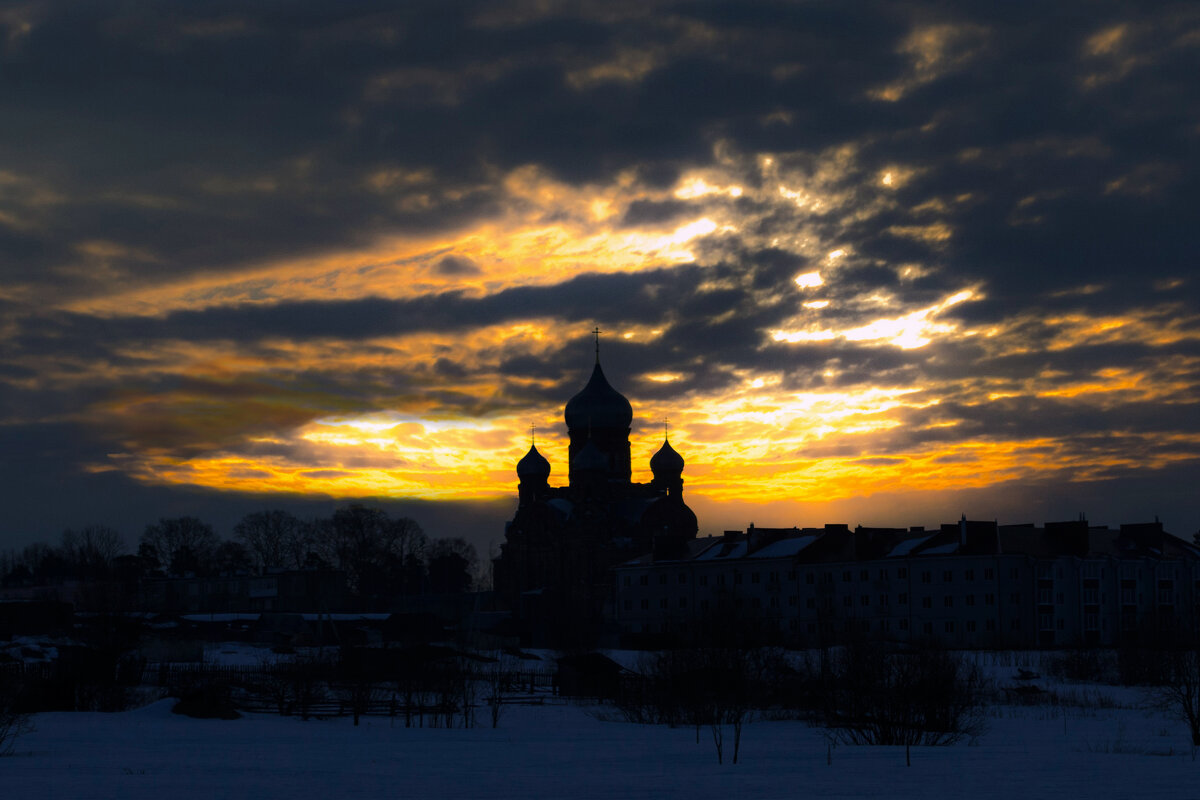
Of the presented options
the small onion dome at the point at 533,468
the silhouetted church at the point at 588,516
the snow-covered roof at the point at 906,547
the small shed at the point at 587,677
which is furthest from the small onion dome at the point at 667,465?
the small shed at the point at 587,677

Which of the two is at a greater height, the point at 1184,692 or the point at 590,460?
the point at 590,460

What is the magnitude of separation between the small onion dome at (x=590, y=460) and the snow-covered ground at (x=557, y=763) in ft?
313

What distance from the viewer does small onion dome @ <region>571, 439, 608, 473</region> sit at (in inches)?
5576

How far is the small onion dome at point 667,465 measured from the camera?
148 metres

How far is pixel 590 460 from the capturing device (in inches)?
5595

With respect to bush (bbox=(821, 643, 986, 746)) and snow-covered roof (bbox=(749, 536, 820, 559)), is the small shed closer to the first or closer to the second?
bush (bbox=(821, 643, 986, 746))

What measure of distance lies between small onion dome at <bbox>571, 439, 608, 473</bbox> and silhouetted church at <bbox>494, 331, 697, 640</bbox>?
103 millimetres

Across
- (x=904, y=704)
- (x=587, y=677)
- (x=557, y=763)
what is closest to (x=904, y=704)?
(x=904, y=704)

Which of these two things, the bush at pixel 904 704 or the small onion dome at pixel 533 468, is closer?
the bush at pixel 904 704

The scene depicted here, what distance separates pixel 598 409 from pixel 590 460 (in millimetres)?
6268

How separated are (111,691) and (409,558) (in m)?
141

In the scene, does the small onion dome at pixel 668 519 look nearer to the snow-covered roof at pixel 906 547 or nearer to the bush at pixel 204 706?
the snow-covered roof at pixel 906 547

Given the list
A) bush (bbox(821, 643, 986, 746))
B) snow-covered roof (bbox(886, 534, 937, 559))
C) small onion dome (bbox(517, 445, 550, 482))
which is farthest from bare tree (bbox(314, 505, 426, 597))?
bush (bbox(821, 643, 986, 746))

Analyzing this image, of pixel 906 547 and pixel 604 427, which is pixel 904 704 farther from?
pixel 604 427
